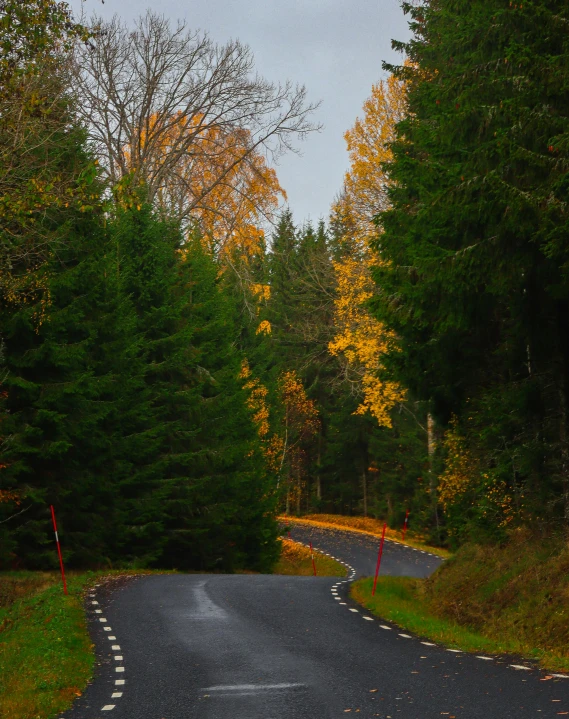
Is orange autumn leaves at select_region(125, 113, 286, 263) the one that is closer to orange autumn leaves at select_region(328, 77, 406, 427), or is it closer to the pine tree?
orange autumn leaves at select_region(328, 77, 406, 427)

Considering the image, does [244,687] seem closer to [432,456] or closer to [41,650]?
[41,650]

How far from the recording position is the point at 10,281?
1598 centimetres

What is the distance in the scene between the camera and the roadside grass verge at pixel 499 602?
12.6 m

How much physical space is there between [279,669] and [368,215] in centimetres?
2054

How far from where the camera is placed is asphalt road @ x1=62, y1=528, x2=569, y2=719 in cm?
916

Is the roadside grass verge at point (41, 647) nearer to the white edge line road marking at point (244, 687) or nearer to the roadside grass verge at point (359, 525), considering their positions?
the white edge line road marking at point (244, 687)

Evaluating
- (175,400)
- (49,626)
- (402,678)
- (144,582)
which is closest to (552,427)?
(402,678)

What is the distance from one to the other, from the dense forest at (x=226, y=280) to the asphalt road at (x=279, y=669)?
4.15 meters

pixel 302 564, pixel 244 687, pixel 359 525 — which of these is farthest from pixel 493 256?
pixel 359 525

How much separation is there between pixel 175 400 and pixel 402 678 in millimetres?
20560

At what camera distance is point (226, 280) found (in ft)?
148

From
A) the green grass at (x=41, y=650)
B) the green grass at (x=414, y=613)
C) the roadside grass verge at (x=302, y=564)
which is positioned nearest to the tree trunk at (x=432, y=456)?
the green grass at (x=414, y=613)

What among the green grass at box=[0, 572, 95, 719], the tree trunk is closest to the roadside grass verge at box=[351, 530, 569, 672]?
the green grass at box=[0, 572, 95, 719]

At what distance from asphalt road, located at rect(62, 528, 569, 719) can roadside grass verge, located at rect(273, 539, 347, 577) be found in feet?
57.8
